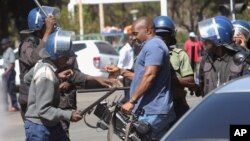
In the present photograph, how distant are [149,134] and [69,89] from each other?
39.9 inches

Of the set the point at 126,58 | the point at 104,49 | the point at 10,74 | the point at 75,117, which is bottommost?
the point at 104,49

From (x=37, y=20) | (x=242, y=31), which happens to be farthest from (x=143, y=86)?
(x=242, y=31)

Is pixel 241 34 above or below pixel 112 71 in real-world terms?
above

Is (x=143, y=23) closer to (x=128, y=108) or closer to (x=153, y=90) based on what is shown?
(x=153, y=90)

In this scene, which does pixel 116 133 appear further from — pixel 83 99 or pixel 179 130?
pixel 83 99

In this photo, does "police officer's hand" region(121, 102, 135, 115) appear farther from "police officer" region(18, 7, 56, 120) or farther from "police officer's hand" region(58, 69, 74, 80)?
"police officer" region(18, 7, 56, 120)

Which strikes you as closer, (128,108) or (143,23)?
(128,108)

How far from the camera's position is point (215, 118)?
451cm

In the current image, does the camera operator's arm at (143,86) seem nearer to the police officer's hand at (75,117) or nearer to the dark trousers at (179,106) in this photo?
the police officer's hand at (75,117)

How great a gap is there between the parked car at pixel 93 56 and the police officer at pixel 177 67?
18.5 meters

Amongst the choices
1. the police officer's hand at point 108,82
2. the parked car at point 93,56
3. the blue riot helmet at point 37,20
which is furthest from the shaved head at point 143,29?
the parked car at point 93,56

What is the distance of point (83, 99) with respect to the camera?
70.1 feet

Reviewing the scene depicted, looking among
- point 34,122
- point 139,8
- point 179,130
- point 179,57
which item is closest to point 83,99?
point 179,57

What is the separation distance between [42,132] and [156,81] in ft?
3.94
